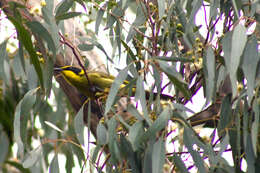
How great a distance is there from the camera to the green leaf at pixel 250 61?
6.83 ft

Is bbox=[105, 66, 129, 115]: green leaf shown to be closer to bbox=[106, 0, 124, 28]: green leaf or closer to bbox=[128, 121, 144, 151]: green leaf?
bbox=[128, 121, 144, 151]: green leaf

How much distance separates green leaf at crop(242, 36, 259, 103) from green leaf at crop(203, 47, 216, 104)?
0.49 feet

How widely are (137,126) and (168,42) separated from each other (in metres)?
0.66

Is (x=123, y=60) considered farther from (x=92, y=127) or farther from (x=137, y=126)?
(x=137, y=126)

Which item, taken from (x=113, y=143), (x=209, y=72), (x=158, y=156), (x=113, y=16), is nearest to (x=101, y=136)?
(x=113, y=143)

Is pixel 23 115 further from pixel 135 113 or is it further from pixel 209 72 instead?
pixel 209 72

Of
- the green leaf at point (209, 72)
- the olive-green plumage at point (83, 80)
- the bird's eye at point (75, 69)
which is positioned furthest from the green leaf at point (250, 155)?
the bird's eye at point (75, 69)

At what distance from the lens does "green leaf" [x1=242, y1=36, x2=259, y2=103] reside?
2081 millimetres

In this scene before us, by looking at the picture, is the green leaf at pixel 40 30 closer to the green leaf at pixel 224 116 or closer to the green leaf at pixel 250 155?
the green leaf at pixel 224 116

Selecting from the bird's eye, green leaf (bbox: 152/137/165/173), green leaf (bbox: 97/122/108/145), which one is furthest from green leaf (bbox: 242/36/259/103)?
the bird's eye

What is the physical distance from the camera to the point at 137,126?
2174 mm

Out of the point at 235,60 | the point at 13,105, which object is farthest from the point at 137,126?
the point at 13,105

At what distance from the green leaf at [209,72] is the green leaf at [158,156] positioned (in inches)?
11.5

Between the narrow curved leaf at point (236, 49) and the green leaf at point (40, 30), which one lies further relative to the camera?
the green leaf at point (40, 30)
